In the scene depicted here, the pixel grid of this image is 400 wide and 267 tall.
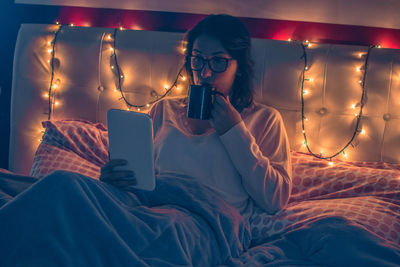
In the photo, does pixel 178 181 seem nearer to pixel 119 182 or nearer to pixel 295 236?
pixel 119 182

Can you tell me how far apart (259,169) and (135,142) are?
1.42 feet

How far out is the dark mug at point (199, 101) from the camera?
1.11 meters

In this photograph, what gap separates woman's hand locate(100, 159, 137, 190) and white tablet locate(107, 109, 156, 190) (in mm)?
14

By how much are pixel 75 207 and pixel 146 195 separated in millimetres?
335

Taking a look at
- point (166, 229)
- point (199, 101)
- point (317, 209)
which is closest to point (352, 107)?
point (317, 209)

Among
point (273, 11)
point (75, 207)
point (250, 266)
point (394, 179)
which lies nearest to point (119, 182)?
point (75, 207)

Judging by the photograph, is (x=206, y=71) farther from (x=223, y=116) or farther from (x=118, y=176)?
(x=118, y=176)

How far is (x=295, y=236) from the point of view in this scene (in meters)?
1.05

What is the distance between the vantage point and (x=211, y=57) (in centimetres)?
126

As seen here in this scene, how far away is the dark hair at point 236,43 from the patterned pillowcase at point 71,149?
579mm

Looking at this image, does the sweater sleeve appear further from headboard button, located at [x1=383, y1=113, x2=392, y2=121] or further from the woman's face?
headboard button, located at [x1=383, y1=113, x2=392, y2=121]

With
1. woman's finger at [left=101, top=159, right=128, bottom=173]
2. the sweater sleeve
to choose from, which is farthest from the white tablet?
the sweater sleeve

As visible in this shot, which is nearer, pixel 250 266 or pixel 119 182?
pixel 250 266

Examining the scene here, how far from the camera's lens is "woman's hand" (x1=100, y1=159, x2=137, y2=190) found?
1.03 m
